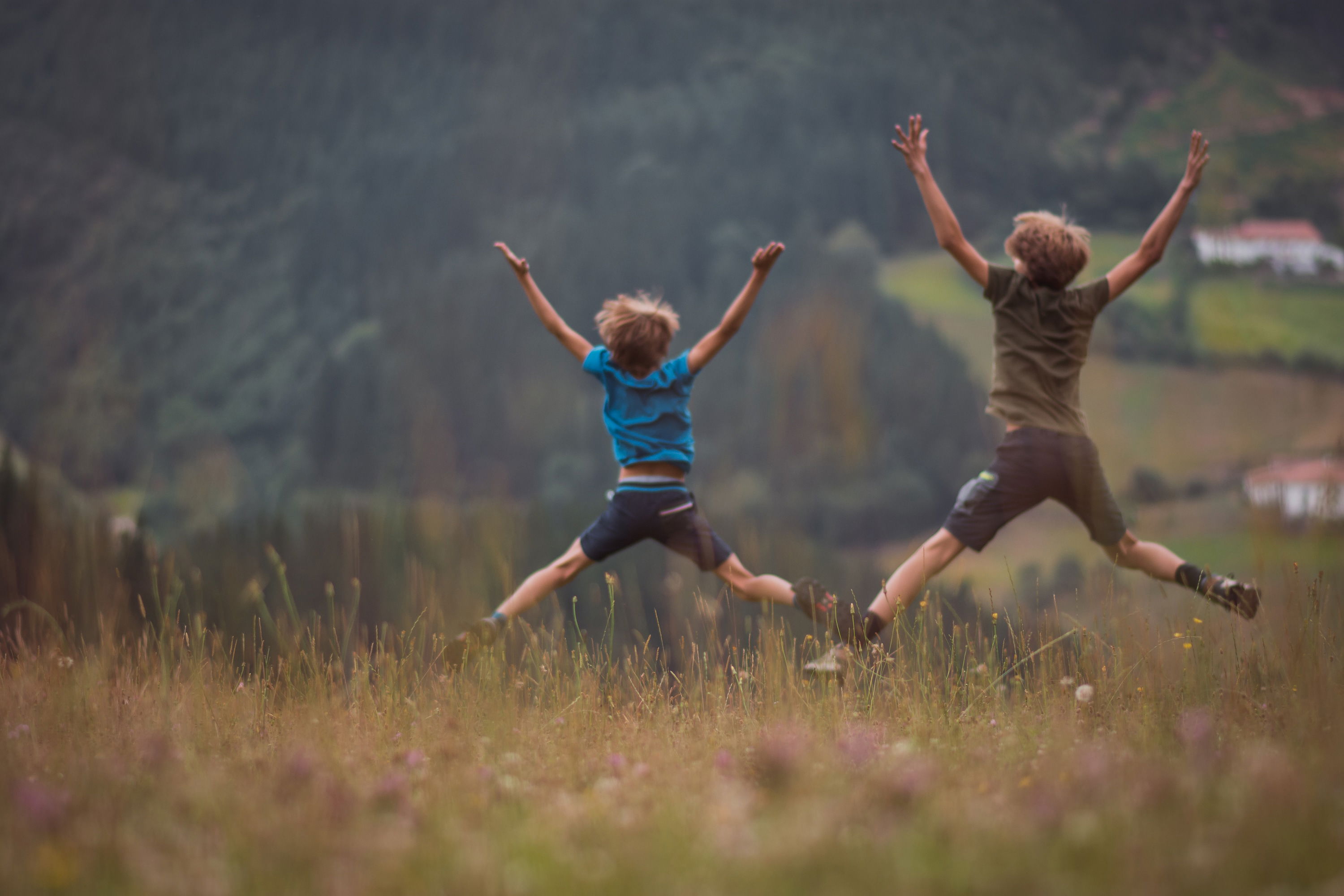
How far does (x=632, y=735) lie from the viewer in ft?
11.1

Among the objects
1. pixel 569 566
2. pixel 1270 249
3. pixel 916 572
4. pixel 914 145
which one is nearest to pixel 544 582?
pixel 569 566

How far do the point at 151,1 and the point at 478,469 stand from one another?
5006cm

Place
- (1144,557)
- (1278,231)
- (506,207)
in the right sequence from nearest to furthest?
(1144,557) < (1278,231) < (506,207)

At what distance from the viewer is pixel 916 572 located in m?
4.05

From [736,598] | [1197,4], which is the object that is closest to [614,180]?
[1197,4]

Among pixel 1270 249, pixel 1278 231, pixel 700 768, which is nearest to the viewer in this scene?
pixel 700 768

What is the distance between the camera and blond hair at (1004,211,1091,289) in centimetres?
404

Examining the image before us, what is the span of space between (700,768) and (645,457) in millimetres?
1687

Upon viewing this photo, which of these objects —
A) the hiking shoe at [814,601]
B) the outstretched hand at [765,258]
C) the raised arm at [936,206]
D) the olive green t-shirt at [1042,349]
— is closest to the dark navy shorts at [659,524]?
the hiking shoe at [814,601]

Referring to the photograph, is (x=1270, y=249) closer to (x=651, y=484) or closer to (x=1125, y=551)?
(x=1125, y=551)

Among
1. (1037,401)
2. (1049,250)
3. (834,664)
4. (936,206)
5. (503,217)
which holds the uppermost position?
(503,217)

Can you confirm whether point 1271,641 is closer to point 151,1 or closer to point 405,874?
point 405,874

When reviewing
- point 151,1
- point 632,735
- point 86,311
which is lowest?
point 632,735

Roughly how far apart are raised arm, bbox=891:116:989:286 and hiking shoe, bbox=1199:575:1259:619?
4.78 feet
